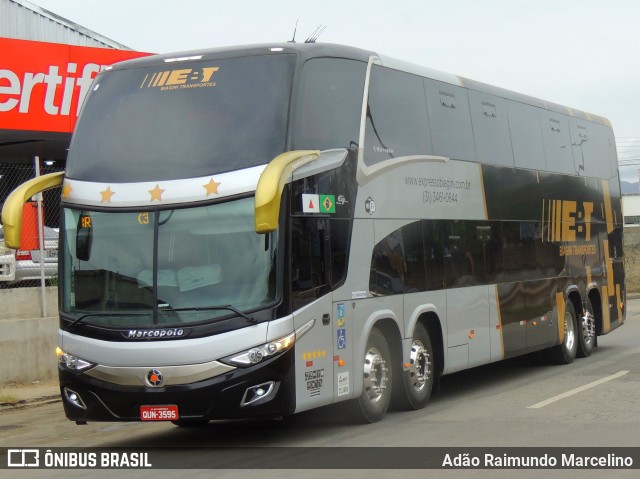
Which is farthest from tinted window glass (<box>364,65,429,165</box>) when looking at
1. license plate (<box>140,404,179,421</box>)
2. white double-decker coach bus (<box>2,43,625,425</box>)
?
license plate (<box>140,404,179,421</box>)

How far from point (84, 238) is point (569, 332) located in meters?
9.87

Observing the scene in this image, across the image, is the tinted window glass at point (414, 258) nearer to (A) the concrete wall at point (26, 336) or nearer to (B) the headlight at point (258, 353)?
(B) the headlight at point (258, 353)

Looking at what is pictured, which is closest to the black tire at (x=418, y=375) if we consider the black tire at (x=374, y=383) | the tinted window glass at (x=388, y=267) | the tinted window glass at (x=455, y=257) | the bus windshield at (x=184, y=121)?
the black tire at (x=374, y=383)

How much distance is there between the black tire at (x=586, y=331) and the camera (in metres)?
18.6

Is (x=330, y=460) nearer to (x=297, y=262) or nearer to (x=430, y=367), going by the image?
(x=297, y=262)

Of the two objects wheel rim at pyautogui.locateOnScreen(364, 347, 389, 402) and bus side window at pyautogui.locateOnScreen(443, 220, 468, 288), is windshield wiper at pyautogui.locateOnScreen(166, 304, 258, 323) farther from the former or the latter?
bus side window at pyautogui.locateOnScreen(443, 220, 468, 288)

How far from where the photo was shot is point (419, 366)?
1309cm

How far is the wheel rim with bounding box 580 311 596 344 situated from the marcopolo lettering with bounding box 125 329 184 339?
10.2m

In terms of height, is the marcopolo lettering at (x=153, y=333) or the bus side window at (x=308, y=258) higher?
the bus side window at (x=308, y=258)

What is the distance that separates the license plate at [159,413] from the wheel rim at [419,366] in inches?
140

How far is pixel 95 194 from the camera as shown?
10.8 m

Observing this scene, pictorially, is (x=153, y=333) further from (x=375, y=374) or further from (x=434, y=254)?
(x=434, y=254)

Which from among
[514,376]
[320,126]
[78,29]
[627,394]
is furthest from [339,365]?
[78,29]

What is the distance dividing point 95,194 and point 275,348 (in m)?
2.36
